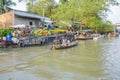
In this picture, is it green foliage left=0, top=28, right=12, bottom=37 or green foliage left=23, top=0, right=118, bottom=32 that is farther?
green foliage left=23, top=0, right=118, bottom=32

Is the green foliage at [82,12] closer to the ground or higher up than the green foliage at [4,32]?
higher up

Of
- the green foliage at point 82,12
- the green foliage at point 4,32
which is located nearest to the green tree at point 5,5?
the green foliage at point 82,12

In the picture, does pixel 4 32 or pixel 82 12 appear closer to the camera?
pixel 4 32

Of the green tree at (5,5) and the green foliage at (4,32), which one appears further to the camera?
the green tree at (5,5)

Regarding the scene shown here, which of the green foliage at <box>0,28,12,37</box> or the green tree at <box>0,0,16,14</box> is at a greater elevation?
the green tree at <box>0,0,16,14</box>

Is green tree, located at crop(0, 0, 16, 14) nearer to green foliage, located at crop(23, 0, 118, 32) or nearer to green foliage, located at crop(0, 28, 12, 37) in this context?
green foliage, located at crop(23, 0, 118, 32)

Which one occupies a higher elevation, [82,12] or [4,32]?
[82,12]

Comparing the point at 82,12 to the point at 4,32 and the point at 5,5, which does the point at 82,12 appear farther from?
the point at 4,32

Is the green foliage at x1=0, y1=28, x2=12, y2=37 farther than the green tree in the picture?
No

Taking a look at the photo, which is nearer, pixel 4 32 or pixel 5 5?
pixel 4 32

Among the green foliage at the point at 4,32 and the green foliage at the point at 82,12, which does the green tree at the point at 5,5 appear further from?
the green foliage at the point at 4,32

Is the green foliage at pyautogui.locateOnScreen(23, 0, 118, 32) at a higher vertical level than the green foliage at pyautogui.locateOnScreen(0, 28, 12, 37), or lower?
higher

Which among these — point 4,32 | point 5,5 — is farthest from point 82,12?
point 4,32

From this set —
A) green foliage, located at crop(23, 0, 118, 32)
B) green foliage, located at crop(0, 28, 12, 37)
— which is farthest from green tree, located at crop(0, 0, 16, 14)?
green foliage, located at crop(0, 28, 12, 37)
